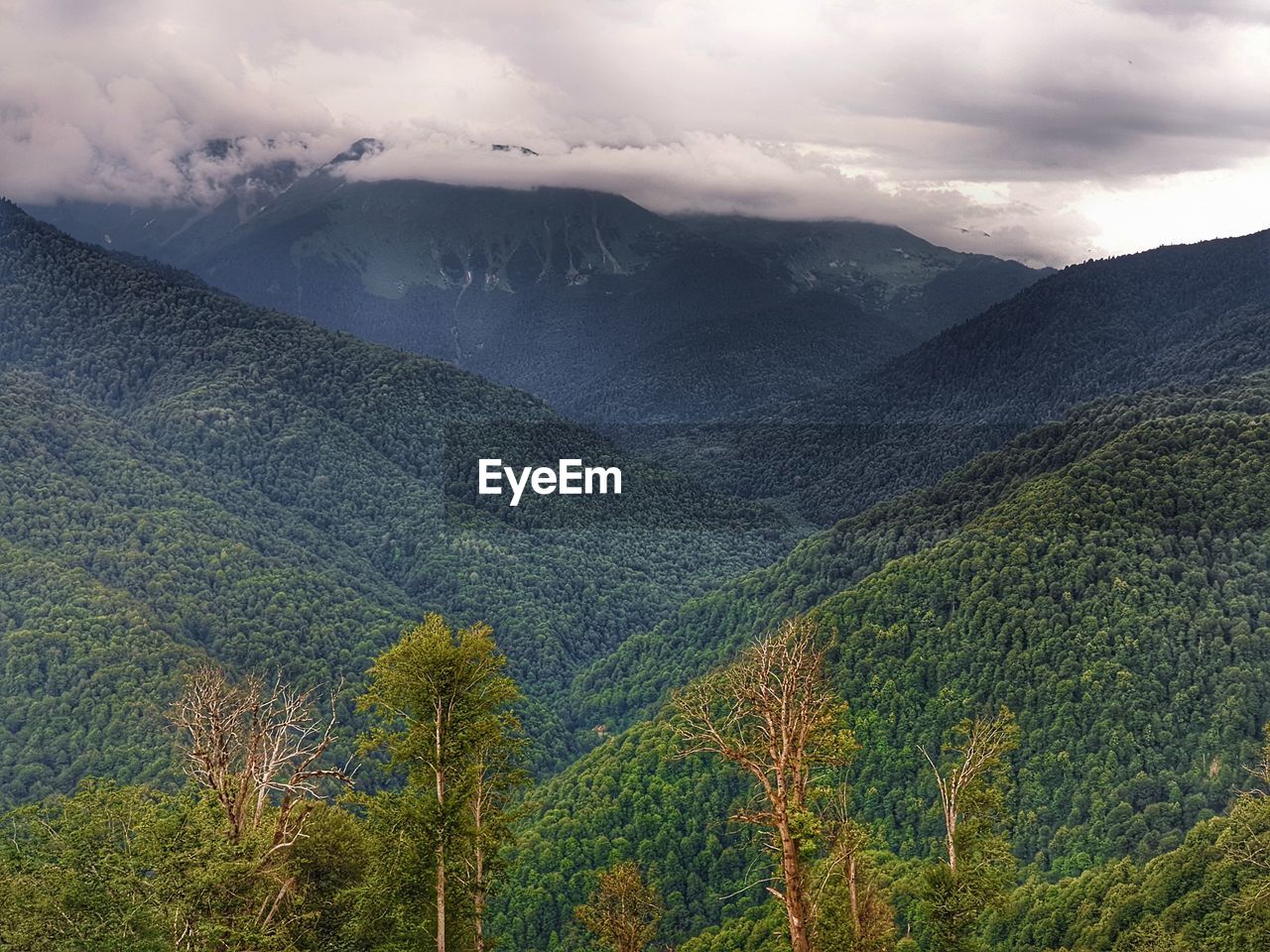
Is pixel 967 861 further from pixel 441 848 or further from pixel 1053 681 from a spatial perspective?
pixel 1053 681

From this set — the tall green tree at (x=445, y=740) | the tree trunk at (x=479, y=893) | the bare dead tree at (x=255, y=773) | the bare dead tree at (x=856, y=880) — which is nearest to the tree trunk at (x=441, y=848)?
the tall green tree at (x=445, y=740)

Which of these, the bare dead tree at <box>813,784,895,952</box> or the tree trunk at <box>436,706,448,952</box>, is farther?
the tree trunk at <box>436,706,448,952</box>

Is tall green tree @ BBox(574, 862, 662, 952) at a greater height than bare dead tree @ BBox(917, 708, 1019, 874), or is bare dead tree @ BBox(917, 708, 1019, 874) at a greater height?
bare dead tree @ BBox(917, 708, 1019, 874)

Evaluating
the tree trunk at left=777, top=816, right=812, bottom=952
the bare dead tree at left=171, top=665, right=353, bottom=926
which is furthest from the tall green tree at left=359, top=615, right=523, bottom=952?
the tree trunk at left=777, top=816, right=812, bottom=952

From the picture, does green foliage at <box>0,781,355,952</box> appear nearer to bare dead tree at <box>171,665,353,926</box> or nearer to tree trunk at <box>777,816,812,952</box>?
bare dead tree at <box>171,665,353,926</box>

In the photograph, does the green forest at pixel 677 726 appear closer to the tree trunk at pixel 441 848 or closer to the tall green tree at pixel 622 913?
the tree trunk at pixel 441 848

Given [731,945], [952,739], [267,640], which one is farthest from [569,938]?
[267,640]
